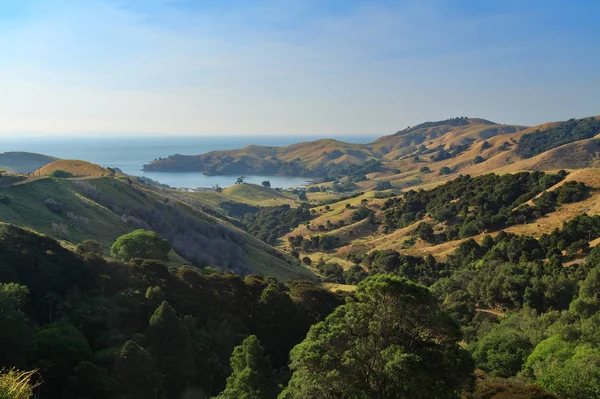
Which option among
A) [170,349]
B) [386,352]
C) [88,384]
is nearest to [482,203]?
[170,349]

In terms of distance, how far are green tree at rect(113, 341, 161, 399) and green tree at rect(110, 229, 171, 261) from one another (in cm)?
1733

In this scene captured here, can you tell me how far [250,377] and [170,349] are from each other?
5.33 m

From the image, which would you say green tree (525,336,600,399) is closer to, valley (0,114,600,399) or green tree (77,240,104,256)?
valley (0,114,600,399)

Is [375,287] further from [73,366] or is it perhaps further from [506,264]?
[506,264]

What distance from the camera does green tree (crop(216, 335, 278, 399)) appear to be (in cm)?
1758

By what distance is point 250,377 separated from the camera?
1788 centimetres

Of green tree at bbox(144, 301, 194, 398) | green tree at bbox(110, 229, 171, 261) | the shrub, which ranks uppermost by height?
the shrub

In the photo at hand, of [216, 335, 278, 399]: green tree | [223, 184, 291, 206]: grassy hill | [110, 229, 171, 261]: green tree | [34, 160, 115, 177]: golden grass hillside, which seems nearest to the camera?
[216, 335, 278, 399]: green tree

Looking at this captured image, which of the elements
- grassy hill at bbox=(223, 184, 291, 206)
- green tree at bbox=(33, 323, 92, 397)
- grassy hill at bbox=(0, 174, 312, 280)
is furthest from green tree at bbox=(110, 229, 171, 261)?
grassy hill at bbox=(223, 184, 291, 206)

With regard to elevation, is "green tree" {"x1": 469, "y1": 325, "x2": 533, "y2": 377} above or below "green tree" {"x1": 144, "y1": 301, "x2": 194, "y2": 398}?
below

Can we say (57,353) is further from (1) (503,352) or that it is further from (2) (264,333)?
(1) (503,352)

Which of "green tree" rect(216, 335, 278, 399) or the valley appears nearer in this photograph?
"green tree" rect(216, 335, 278, 399)

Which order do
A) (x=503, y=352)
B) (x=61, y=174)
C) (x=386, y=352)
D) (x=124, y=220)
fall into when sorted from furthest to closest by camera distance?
(x=61, y=174) < (x=124, y=220) < (x=503, y=352) < (x=386, y=352)

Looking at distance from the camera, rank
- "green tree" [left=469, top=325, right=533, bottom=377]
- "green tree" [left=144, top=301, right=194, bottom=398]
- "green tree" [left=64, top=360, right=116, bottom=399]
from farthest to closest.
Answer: "green tree" [left=469, top=325, right=533, bottom=377]
"green tree" [left=144, top=301, right=194, bottom=398]
"green tree" [left=64, top=360, right=116, bottom=399]
